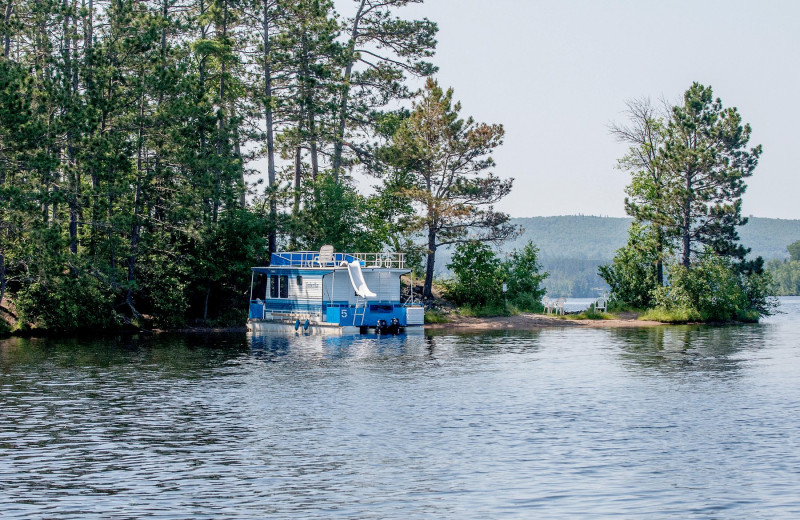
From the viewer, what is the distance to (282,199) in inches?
2314

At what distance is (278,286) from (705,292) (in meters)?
29.0

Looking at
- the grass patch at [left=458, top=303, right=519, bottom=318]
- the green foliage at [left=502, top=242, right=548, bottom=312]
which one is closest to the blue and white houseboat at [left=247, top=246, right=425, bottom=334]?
the grass patch at [left=458, top=303, right=519, bottom=318]

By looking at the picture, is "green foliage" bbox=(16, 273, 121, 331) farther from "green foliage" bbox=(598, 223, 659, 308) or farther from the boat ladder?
"green foliage" bbox=(598, 223, 659, 308)

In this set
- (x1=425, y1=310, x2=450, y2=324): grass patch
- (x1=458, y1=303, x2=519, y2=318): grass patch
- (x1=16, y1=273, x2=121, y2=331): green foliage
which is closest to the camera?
(x1=16, y1=273, x2=121, y2=331): green foliage

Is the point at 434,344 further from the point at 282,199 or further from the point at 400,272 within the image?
the point at 282,199

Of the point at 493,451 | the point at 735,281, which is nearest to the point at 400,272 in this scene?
the point at 735,281

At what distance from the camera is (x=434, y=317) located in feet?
→ 202

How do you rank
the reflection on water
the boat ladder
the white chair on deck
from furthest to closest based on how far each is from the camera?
the white chair on deck < the boat ladder < the reflection on water

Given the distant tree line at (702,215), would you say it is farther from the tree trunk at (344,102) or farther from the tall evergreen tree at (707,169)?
the tree trunk at (344,102)

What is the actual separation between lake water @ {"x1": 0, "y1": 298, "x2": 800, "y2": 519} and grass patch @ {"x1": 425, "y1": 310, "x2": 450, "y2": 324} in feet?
79.3

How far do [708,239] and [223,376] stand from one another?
4226 centimetres

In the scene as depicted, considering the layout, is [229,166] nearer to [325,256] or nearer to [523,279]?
[325,256]

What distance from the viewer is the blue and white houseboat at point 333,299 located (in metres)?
50.5

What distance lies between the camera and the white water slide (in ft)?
162
